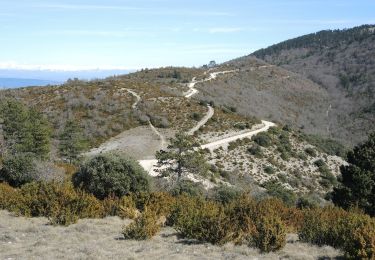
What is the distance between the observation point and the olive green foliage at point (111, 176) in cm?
1719

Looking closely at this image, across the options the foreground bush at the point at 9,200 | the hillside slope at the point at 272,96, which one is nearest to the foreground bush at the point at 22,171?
the foreground bush at the point at 9,200

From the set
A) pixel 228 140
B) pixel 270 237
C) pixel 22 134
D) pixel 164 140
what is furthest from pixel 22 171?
pixel 228 140

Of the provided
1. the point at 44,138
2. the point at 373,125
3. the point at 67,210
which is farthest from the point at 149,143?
the point at 373,125

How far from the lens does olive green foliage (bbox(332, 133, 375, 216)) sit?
22.6 metres

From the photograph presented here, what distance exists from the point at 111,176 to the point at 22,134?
2411 cm

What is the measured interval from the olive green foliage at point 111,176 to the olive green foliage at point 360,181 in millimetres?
10818

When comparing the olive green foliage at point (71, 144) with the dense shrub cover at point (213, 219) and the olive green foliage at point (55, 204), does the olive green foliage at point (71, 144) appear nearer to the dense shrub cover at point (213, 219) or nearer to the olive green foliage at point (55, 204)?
the dense shrub cover at point (213, 219)

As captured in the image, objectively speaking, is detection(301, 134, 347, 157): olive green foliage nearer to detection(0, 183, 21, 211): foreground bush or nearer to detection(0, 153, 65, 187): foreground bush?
detection(0, 153, 65, 187): foreground bush

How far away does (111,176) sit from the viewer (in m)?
17.2

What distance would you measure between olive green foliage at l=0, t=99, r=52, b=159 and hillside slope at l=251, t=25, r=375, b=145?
6606cm

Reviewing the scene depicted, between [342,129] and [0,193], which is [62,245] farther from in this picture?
[342,129]

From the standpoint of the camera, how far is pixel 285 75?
134625 mm

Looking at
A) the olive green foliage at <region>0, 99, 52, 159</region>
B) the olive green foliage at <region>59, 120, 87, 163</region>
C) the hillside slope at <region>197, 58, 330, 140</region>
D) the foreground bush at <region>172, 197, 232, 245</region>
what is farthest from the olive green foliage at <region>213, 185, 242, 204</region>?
the hillside slope at <region>197, 58, 330, 140</region>

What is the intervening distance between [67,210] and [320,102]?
113758mm
